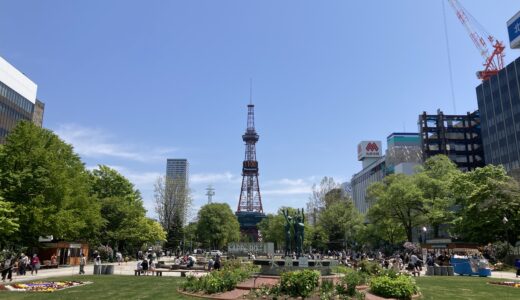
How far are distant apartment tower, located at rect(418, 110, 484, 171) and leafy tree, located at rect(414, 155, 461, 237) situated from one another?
5103 cm

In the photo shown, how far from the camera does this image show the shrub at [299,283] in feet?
53.8

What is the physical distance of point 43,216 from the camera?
38094 millimetres

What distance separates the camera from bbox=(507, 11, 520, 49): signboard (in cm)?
8775

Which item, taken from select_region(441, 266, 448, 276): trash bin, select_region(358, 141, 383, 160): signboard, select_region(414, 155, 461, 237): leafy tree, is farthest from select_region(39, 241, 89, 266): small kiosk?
select_region(358, 141, 383, 160): signboard

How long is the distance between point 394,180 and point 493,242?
64.4ft

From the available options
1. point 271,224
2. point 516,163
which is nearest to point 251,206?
point 271,224

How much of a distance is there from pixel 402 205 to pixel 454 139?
2490 inches

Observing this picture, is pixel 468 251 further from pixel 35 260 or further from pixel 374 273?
pixel 35 260

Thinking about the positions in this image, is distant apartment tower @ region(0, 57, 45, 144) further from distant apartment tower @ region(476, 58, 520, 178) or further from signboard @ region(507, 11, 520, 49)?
signboard @ region(507, 11, 520, 49)

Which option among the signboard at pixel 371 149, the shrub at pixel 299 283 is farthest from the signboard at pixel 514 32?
the shrub at pixel 299 283

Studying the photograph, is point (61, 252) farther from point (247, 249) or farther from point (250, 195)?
point (250, 195)

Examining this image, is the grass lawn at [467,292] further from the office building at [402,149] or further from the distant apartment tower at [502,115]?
the office building at [402,149]

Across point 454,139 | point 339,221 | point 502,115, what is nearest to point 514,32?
point 502,115

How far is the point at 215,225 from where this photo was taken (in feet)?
341
